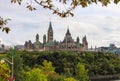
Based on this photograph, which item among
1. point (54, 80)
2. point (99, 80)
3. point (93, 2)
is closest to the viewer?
point (93, 2)

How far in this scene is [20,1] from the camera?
6645mm

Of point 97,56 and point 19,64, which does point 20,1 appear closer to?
point 19,64

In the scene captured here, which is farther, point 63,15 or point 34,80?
point 34,80

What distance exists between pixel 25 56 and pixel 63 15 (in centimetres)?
14339

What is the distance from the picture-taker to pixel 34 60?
483 feet

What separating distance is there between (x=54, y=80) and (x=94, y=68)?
77.5 m

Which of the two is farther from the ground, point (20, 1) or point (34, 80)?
point (20, 1)

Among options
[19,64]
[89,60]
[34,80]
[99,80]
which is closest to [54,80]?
[19,64]

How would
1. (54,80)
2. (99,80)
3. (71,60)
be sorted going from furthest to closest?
(71,60) < (99,80) < (54,80)

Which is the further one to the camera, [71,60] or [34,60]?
[71,60]

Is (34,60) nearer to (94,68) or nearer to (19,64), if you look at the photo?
(94,68)

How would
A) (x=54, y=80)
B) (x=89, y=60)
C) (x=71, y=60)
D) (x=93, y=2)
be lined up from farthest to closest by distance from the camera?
(x=89, y=60) < (x=71, y=60) < (x=54, y=80) < (x=93, y=2)

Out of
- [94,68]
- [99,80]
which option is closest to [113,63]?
[94,68]

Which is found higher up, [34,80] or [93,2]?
[93,2]
